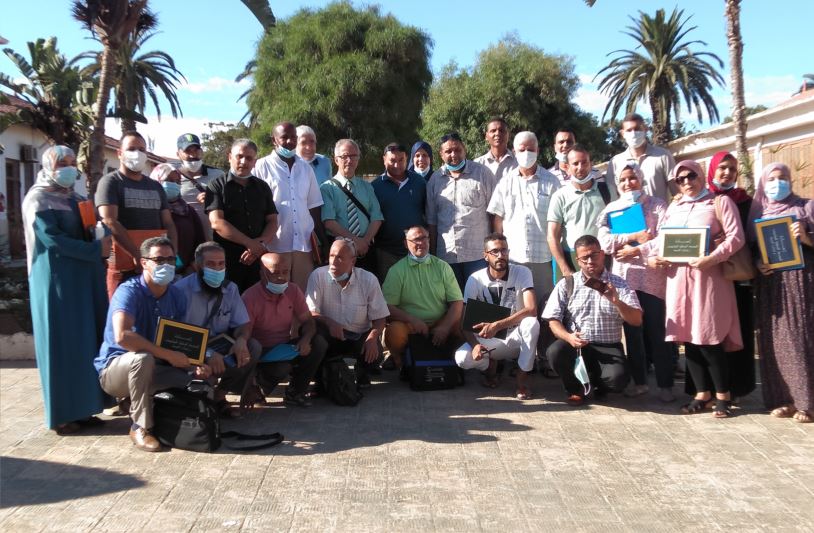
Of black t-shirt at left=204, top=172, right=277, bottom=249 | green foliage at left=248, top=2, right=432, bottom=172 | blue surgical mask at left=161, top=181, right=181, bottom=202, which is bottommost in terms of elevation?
black t-shirt at left=204, top=172, right=277, bottom=249

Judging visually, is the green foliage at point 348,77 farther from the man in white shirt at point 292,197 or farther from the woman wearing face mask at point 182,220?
the woman wearing face mask at point 182,220

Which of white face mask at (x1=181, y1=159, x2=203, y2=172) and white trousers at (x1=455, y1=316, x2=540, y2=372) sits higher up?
white face mask at (x1=181, y1=159, x2=203, y2=172)

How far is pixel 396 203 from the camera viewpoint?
7.52 metres

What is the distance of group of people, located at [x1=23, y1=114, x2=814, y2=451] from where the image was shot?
537 cm

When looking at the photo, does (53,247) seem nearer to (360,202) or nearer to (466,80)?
(360,202)

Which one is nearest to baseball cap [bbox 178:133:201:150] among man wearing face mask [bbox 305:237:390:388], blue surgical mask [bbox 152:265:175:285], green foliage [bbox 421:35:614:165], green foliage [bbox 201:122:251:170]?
man wearing face mask [bbox 305:237:390:388]

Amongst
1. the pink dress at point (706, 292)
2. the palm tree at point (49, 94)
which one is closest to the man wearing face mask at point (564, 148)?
the pink dress at point (706, 292)

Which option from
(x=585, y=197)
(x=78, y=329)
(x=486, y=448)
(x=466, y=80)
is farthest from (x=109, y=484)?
(x=466, y=80)

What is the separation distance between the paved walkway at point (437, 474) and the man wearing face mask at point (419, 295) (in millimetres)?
904

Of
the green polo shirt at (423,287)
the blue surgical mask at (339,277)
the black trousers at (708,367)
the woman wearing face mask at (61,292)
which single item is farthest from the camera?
the green polo shirt at (423,287)

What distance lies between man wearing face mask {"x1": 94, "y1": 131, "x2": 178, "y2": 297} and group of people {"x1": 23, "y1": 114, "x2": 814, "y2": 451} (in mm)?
16

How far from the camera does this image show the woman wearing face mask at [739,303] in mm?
5914

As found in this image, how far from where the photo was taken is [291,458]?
482 cm

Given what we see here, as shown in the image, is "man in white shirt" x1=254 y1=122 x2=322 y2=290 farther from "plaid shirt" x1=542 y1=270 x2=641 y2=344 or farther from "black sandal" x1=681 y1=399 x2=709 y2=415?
"black sandal" x1=681 y1=399 x2=709 y2=415
